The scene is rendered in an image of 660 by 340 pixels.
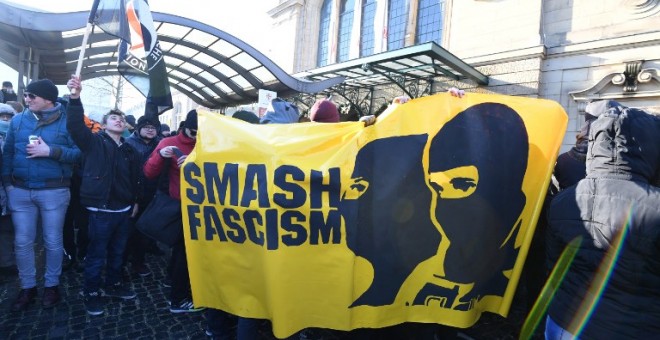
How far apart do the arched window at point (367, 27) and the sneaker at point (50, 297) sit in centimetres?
1418

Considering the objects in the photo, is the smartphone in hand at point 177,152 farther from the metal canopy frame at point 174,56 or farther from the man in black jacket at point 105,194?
the metal canopy frame at point 174,56

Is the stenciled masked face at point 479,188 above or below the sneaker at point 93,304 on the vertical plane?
above

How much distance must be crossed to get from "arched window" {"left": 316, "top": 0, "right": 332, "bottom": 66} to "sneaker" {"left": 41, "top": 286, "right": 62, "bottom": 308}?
15.9m

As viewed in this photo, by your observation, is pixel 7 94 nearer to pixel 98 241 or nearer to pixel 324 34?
pixel 98 241

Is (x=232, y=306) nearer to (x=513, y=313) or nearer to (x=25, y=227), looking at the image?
(x=25, y=227)

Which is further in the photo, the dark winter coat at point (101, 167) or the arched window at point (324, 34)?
the arched window at point (324, 34)

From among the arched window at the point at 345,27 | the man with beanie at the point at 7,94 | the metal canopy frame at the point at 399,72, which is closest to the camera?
the man with beanie at the point at 7,94

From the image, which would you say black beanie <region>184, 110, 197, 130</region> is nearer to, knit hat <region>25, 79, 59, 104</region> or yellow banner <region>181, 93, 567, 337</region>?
yellow banner <region>181, 93, 567, 337</region>

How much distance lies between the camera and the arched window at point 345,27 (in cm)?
1658

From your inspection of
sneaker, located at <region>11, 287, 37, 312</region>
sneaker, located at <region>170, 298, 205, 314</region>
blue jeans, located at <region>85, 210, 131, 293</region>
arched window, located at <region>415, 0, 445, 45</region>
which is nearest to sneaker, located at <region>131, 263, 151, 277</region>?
blue jeans, located at <region>85, 210, 131, 293</region>

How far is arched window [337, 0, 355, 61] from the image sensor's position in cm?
1658

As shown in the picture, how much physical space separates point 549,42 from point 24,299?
1161 cm

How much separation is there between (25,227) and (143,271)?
4.47 feet

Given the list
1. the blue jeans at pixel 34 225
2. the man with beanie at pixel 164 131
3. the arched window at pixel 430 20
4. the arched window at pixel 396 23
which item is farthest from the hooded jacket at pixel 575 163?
the arched window at pixel 396 23
